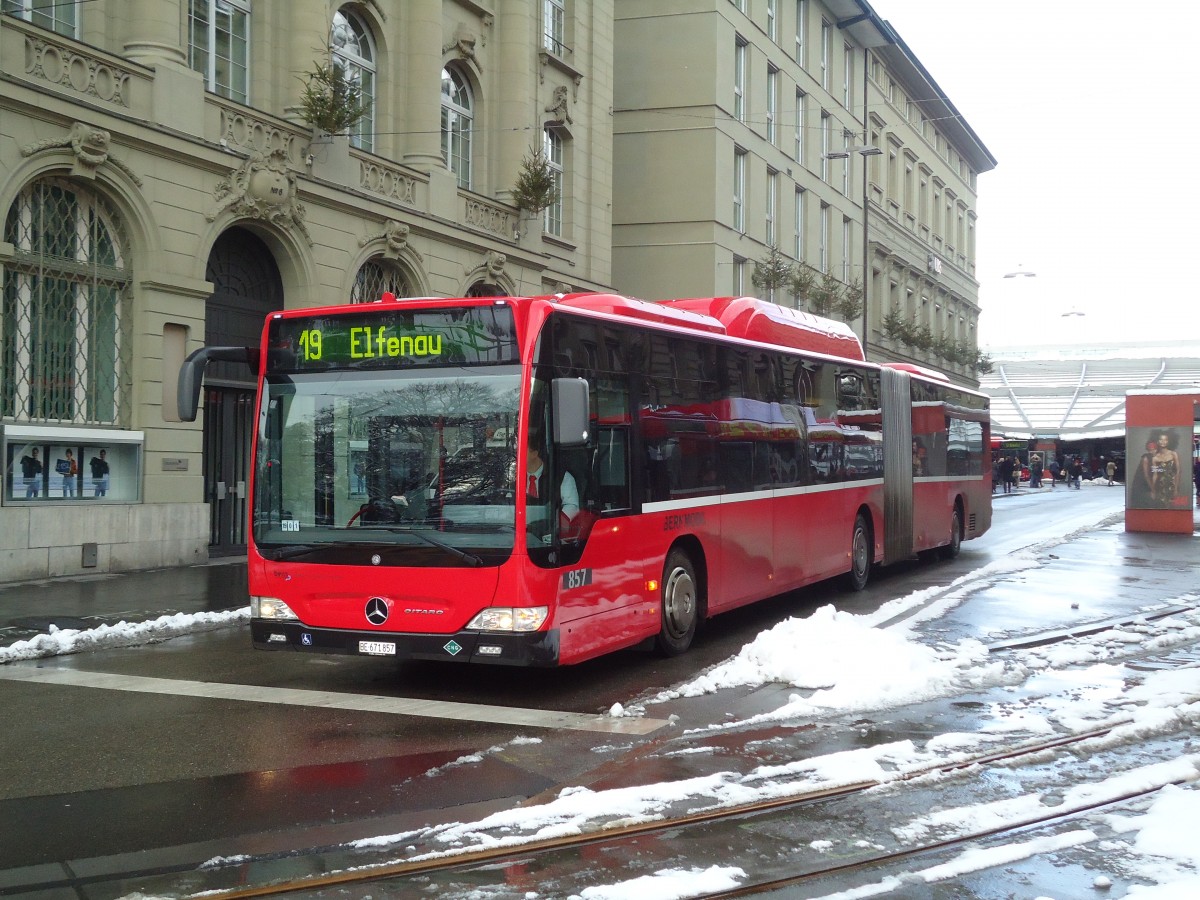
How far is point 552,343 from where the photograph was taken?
900 centimetres

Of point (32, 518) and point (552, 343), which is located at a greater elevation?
point (552, 343)

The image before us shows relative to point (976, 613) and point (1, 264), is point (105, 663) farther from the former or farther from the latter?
point (976, 613)

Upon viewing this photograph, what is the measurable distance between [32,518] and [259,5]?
9.38 meters

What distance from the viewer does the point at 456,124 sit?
26250 millimetres

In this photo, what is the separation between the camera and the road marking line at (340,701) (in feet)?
27.2

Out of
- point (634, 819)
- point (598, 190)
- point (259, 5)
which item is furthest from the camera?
point (598, 190)

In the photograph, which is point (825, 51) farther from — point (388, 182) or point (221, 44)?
point (221, 44)

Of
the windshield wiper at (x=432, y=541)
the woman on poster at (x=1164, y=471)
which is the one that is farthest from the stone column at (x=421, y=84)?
the woman on poster at (x=1164, y=471)

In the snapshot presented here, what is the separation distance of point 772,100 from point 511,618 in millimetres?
36279

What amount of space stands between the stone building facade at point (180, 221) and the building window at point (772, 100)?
56.1ft

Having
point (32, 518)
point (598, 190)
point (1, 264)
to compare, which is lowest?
point (32, 518)

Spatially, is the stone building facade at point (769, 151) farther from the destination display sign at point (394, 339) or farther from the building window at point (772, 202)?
the destination display sign at point (394, 339)

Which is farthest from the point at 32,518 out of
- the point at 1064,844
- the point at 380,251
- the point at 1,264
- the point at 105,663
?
the point at 1064,844

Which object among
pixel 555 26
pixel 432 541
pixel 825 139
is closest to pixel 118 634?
pixel 432 541
